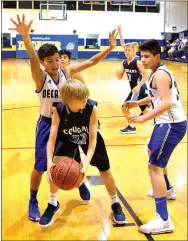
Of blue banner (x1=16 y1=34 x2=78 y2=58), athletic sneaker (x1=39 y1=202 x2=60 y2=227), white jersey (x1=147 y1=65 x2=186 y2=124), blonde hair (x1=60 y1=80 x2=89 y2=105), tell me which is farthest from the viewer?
blue banner (x1=16 y1=34 x2=78 y2=58)

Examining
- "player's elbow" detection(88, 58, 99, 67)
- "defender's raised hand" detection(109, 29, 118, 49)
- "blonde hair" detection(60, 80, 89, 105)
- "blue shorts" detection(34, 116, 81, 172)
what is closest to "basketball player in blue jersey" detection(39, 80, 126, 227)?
"blonde hair" detection(60, 80, 89, 105)

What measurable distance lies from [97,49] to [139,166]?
2009 cm

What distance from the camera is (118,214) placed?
3.30m

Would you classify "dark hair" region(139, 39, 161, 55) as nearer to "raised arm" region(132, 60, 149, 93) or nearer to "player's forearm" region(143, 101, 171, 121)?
"player's forearm" region(143, 101, 171, 121)

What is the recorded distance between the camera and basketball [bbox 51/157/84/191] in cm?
286

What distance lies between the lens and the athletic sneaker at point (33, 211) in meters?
3.32

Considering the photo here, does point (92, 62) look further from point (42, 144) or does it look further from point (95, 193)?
point (95, 193)

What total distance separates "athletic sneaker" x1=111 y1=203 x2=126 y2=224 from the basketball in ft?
1.98

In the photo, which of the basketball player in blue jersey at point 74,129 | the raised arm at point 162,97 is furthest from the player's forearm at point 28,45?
the raised arm at point 162,97

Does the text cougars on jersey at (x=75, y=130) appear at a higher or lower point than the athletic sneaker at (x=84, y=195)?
higher

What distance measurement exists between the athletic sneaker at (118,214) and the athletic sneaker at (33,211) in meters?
0.63

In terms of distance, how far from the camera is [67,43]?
23609mm

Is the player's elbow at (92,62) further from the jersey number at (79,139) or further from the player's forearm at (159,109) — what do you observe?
the player's forearm at (159,109)

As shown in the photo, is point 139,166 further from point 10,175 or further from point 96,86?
point 96,86
